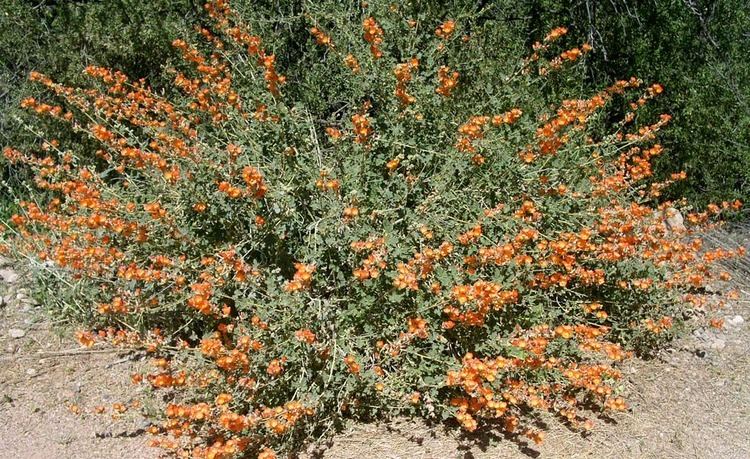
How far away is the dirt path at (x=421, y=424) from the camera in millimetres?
3344

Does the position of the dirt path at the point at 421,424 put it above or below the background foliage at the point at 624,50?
below

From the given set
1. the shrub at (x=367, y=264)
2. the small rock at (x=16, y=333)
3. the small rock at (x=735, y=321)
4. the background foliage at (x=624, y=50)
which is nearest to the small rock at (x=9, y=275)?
the shrub at (x=367, y=264)

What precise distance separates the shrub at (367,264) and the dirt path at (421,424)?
11 cm

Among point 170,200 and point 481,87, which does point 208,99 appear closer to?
point 170,200

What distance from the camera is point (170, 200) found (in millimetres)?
3854

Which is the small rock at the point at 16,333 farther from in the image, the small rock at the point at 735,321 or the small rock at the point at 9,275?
the small rock at the point at 735,321

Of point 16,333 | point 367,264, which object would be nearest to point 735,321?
point 367,264

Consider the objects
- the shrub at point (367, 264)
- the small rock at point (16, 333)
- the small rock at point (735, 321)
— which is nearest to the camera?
the shrub at point (367, 264)

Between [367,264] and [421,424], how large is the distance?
2.73 feet

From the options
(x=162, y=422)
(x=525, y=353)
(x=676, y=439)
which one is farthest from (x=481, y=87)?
(x=162, y=422)

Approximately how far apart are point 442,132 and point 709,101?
236 centimetres

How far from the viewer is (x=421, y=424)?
348cm

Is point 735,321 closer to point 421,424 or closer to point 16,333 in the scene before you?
point 421,424

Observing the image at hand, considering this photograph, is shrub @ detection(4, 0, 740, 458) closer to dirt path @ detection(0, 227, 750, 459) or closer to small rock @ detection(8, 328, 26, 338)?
dirt path @ detection(0, 227, 750, 459)
